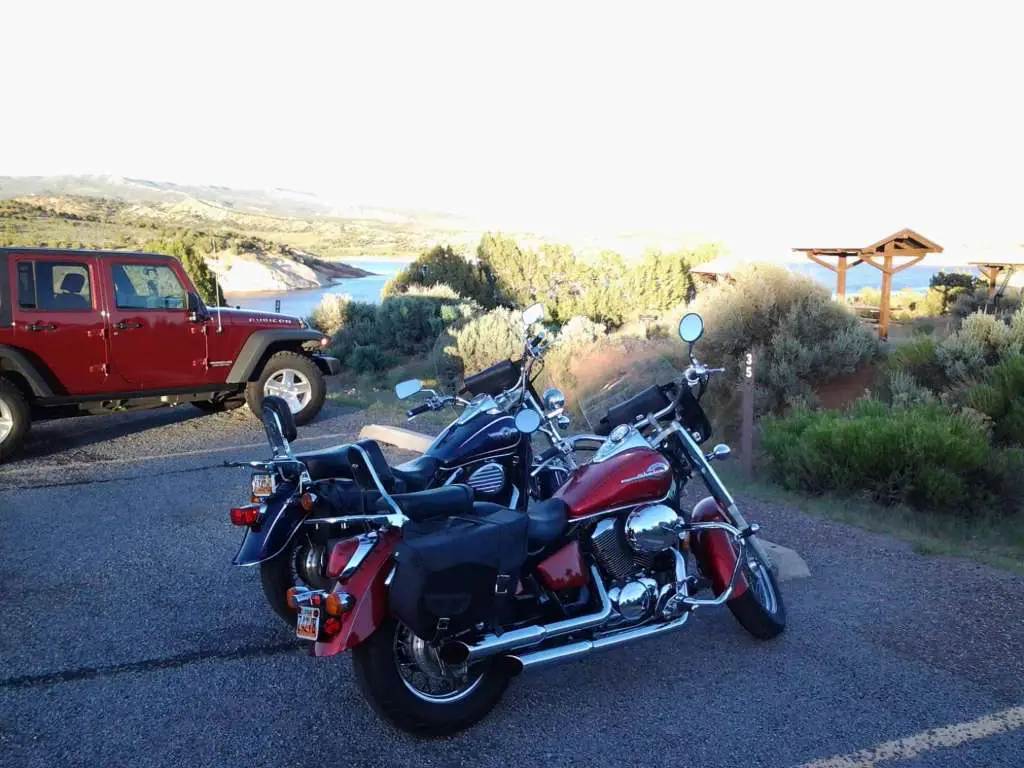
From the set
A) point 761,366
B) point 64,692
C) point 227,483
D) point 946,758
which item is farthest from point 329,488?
point 761,366

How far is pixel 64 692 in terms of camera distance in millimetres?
4281

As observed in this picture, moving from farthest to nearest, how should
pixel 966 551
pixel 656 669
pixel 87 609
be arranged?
pixel 966 551 < pixel 87 609 < pixel 656 669

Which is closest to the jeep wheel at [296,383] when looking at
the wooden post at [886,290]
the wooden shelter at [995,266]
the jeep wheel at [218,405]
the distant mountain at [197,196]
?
the jeep wheel at [218,405]

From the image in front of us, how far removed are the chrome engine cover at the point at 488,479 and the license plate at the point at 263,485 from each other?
4.35ft

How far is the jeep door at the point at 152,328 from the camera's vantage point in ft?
32.0

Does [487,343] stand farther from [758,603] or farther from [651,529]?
[651,529]

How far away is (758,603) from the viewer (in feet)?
15.2

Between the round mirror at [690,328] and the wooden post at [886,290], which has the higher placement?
the round mirror at [690,328]

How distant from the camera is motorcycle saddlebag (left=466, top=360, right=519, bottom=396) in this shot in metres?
5.81

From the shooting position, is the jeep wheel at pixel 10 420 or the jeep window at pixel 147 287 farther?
the jeep window at pixel 147 287

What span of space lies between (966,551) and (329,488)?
4.56 m

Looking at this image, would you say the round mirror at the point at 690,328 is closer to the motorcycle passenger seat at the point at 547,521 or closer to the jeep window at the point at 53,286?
the motorcycle passenger seat at the point at 547,521

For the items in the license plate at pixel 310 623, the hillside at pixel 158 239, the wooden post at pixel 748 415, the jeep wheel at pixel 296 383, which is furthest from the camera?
the hillside at pixel 158 239

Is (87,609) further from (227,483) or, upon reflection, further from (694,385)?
(694,385)
